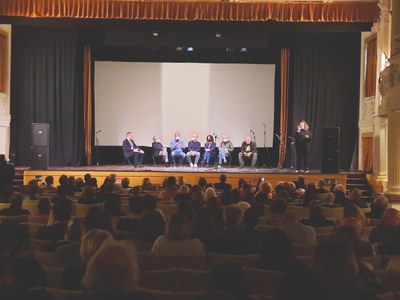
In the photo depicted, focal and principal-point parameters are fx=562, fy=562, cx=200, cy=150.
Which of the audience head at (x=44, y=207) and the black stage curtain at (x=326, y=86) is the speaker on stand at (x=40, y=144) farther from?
the audience head at (x=44, y=207)

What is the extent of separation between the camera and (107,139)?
1652 cm

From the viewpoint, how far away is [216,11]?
13508mm

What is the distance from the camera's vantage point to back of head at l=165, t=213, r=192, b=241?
410cm

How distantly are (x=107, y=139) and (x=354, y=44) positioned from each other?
7.54m

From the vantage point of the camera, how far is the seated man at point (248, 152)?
15.2 m

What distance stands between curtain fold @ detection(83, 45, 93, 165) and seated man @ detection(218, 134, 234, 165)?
149 inches

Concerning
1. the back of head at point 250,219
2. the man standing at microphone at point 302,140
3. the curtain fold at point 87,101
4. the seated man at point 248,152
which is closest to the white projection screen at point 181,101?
the curtain fold at point 87,101

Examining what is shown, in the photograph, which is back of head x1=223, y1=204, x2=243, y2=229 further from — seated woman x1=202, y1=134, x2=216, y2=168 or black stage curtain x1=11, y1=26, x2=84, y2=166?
black stage curtain x1=11, y1=26, x2=84, y2=166

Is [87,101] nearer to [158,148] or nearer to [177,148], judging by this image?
[158,148]

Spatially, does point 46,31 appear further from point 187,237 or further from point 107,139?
point 187,237

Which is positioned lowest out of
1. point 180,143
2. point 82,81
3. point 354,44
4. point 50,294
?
point 50,294

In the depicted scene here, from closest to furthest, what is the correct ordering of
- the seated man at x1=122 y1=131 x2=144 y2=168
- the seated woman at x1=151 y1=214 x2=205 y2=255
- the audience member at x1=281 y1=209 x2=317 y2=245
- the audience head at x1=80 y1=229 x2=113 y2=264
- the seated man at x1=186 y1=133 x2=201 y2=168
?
the audience head at x1=80 y1=229 x2=113 y2=264 < the seated woman at x1=151 y1=214 x2=205 y2=255 < the audience member at x1=281 y1=209 x2=317 y2=245 < the seated man at x1=122 y1=131 x2=144 y2=168 < the seated man at x1=186 y1=133 x2=201 y2=168

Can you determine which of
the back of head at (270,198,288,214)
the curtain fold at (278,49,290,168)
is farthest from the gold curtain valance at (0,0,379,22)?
the back of head at (270,198,288,214)

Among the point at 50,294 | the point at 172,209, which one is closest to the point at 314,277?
the point at 50,294
